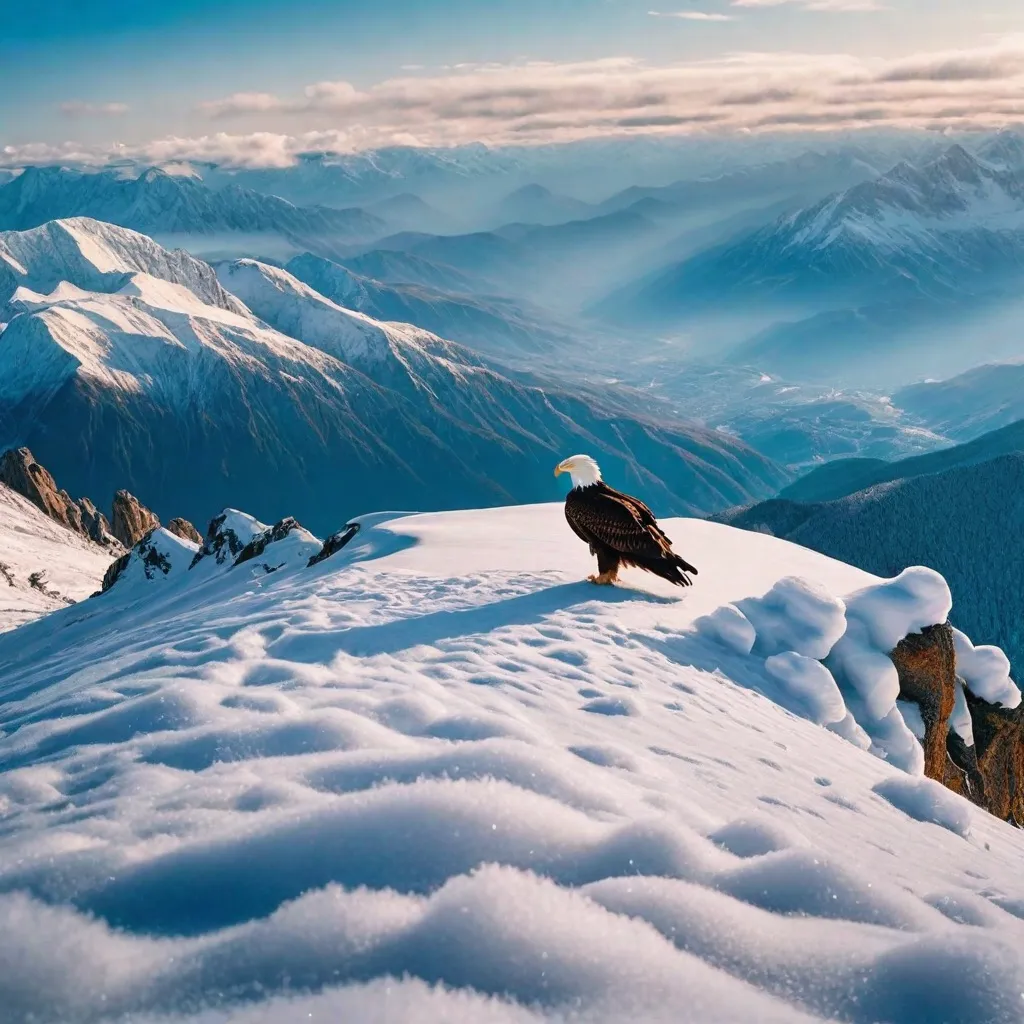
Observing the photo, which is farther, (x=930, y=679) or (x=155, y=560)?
(x=155, y=560)

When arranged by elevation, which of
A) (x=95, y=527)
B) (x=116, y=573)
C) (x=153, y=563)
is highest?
(x=153, y=563)

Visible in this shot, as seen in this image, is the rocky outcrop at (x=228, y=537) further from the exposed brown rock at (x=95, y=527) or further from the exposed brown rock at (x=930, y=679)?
the exposed brown rock at (x=95, y=527)

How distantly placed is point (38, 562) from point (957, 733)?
78.9 m

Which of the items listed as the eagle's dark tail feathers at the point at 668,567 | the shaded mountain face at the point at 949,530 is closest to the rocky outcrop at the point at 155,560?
the eagle's dark tail feathers at the point at 668,567

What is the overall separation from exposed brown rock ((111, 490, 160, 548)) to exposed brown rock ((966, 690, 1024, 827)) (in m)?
117

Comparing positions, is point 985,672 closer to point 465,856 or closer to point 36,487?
point 465,856

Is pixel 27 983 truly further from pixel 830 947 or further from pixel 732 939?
pixel 830 947

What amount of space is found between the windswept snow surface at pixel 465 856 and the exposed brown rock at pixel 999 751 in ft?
35.7

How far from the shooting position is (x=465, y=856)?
4.24 meters

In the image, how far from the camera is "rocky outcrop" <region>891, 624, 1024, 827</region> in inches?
613

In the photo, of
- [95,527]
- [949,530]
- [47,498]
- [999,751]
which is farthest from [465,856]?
[949,530]

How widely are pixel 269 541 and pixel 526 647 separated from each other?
3054 centimetres

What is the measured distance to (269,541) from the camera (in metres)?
38.2

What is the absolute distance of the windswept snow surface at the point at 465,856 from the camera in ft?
11.3
